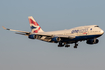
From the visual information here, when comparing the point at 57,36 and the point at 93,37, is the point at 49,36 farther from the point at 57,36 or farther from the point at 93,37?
the point at 93,37

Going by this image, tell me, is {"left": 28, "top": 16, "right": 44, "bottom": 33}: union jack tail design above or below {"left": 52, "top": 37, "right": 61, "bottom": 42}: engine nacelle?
above

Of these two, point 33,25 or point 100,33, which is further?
point 33,25

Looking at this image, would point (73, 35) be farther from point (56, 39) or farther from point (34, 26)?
point (34, 26)

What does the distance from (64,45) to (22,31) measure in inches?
679

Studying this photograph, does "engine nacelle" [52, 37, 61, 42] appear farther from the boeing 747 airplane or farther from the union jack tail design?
the union jack tail design

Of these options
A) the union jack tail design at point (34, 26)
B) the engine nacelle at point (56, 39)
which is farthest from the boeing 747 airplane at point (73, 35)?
the union jack tail design at point (34, 26)

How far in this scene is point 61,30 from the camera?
93.5 meters

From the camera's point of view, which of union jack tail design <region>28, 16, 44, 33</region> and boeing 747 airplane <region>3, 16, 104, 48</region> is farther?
union jack tail design <region>28, 16, 44, 33</region>

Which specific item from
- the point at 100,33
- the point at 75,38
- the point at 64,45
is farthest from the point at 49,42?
the point at 100,33

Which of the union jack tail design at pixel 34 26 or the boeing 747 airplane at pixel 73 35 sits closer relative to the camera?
the boeing 747 airplane at pixel 73 35

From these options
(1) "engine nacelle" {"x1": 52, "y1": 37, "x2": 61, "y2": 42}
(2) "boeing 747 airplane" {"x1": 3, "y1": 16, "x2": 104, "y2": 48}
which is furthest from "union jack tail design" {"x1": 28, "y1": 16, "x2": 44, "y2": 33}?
(1) "engine nacelle" {"x1": 52, "y1": 37, "x2": 61, "y2": 42}

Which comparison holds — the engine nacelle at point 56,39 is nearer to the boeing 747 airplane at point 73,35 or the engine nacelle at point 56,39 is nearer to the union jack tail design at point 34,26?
the boeing 747 airplane at point 73,35

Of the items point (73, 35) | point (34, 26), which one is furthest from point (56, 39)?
point (34, 26)

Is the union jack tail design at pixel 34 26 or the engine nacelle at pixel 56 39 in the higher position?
the union jack tail design at pixel 34 26
